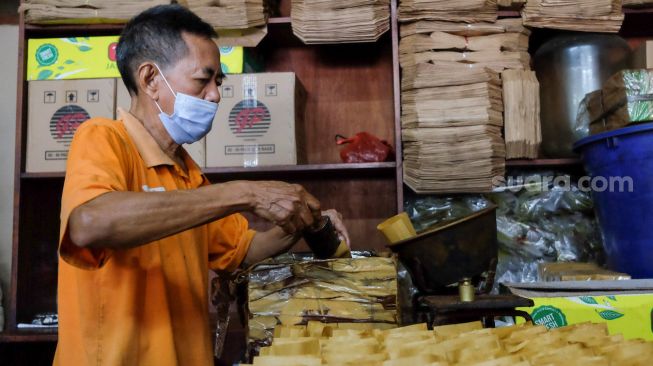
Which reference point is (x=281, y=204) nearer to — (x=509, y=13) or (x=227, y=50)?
(x=227, y=50)

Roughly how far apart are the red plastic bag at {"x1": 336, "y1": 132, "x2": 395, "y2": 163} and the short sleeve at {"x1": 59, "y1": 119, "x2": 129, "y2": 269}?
1291mm

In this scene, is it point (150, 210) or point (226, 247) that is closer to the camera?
point (150, 210)

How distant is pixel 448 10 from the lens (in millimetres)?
2436

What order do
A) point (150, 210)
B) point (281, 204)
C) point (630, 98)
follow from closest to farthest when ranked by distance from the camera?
point (150, 210), point (281, 204), point (630, 98)

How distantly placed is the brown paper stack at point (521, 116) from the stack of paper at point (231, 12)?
3.40 feet

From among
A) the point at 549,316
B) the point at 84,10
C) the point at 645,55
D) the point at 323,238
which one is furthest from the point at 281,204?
the point at 645,55

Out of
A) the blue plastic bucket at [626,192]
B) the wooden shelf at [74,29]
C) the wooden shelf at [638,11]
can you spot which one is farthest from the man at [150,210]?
the wooden shelf at [638,11]

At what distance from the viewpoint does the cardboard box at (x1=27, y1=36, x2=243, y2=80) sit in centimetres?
249

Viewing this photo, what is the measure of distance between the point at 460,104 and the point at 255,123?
0.82 metres

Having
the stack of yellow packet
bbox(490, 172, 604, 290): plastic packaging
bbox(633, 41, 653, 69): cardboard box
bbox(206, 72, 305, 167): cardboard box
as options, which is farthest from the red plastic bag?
the stack of yellow packet

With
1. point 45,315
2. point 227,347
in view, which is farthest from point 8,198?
point 227,347

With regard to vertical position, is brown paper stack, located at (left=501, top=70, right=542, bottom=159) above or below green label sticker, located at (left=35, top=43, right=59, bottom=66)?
below

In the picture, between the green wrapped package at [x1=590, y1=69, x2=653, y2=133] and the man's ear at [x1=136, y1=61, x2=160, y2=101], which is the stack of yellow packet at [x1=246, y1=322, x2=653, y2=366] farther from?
the green wrapped package at [x1=590, y1=69, x2=653, y2=133]

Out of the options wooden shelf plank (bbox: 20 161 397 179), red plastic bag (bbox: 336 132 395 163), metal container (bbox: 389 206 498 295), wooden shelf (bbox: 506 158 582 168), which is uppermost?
red plastic bag (bbox: 336 132 395 163)
